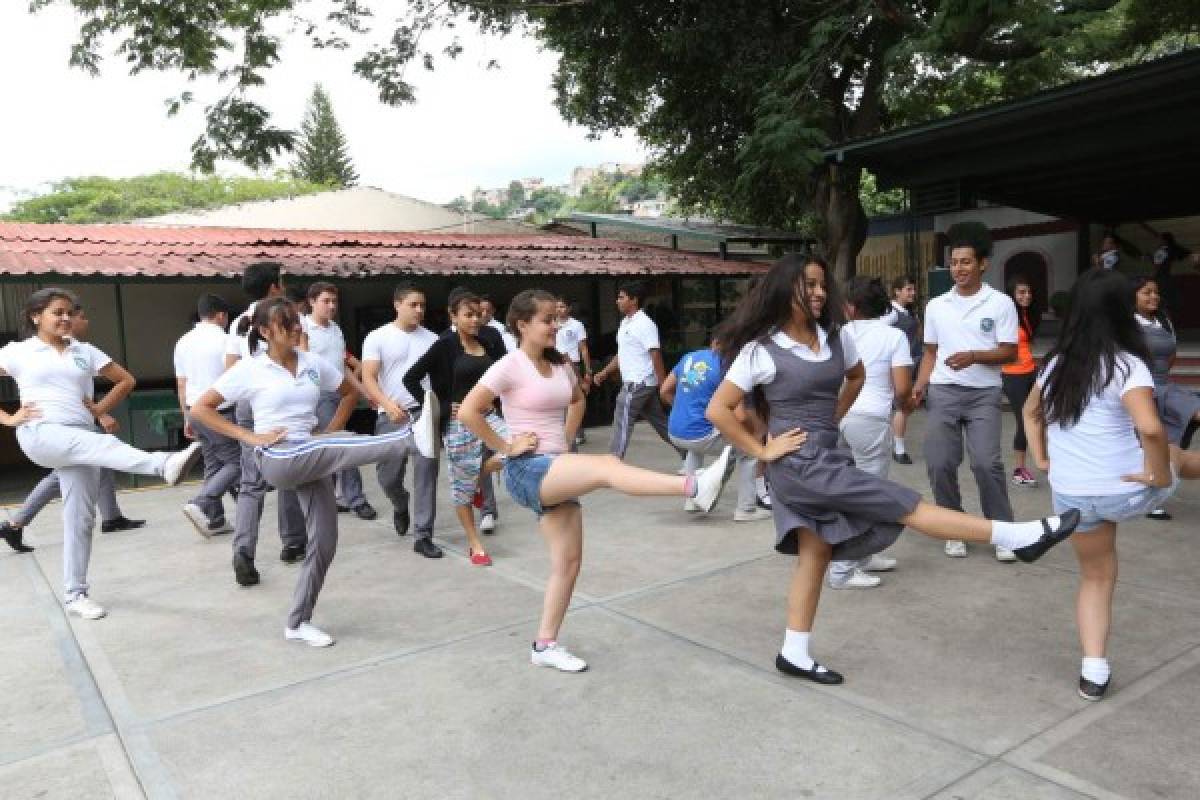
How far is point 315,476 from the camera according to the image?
3.82 m

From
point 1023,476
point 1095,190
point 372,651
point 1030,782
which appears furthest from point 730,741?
point 1095,190

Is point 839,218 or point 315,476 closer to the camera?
point 315,476

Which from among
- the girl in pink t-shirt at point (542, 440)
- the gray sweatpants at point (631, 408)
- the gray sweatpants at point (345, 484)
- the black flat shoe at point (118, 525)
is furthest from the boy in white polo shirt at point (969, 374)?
the black flat shoe at point (118, 525)

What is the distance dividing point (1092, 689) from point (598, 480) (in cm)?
188

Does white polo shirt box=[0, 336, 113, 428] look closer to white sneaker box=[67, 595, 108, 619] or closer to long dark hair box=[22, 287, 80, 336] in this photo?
long dark hair box=[22, 287, 80, 336]

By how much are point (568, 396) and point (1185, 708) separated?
246cm

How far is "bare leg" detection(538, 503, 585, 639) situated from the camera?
137 inches

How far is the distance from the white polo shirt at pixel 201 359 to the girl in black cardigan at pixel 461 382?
1862mm

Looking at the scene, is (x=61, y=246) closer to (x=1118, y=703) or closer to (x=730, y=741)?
(x=730, y=741)

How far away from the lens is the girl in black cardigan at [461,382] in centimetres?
513

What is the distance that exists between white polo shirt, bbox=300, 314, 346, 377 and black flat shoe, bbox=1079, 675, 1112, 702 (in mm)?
4882

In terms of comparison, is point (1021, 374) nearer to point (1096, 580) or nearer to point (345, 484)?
point (1096, 580)

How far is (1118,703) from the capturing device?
3.08m

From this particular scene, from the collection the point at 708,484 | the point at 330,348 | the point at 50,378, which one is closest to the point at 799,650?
the point at 708,484
